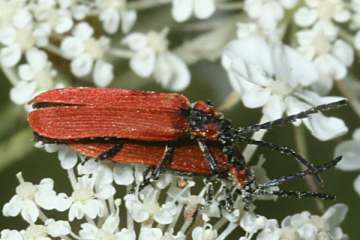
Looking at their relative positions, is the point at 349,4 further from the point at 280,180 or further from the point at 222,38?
the point at 280,180

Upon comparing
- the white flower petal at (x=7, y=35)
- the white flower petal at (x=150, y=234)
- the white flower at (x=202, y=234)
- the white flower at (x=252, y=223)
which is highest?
the white flower petal at (x=7, y=35)

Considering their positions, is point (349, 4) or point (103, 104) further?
point (349, 4)

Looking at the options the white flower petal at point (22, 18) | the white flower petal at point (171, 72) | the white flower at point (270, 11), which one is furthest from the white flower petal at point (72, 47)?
the white flower at point (270, 11)

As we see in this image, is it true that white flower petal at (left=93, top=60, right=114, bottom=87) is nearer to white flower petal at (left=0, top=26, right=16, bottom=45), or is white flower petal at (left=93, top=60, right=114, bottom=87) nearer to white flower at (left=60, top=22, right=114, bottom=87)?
white flower at (left=60, top=22, right=114, bottom=87)

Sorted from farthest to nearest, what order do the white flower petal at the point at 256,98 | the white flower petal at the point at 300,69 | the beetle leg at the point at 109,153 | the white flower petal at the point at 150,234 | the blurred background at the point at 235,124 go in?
the blurred background at the point at 235,124 < the white flower petal at the point at 300,69 < the white flower petal at the point at 256,98 < the beetle leg at the point at 109,153 < the white flower petal at the point at 150,234

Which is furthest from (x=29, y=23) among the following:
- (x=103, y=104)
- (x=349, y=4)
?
(x=349, y=4)

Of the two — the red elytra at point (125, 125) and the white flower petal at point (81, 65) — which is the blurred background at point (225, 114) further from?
the red elytra at point (125, 125)
